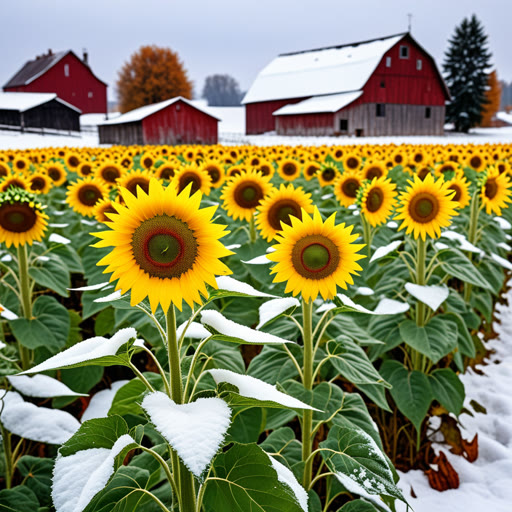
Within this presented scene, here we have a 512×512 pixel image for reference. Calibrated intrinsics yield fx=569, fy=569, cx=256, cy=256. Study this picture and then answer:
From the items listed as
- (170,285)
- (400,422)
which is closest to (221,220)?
(400,422)

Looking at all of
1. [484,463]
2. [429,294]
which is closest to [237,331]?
[429,294]

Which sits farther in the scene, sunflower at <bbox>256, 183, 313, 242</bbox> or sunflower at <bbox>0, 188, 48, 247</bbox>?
sunflower at <bbox>256, 183, 313, 242</bbox>

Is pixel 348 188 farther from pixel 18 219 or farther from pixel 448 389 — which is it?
pixel 18 219

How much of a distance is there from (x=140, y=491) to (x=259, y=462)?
37 centimetres

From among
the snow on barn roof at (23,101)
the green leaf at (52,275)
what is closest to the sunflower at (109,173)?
the green leaf at (52,275)

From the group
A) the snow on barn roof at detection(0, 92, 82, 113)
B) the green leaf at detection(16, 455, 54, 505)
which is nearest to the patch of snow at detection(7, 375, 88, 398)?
the green leaf at detection(16, 455, 54, 505)

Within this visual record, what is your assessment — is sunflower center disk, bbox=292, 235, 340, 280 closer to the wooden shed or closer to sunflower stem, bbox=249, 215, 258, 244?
sunflower stem, bbox=249, 215, 258, 244

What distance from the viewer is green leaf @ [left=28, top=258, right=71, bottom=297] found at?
136 inches

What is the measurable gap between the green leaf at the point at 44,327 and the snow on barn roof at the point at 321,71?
126 ft

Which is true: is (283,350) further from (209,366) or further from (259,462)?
(259,462)

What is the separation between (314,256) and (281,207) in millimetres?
1303

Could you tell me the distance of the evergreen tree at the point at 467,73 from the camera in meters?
51.0

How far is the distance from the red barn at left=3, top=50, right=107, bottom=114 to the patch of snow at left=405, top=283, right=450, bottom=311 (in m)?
60.4

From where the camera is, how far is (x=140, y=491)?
1591 mm
